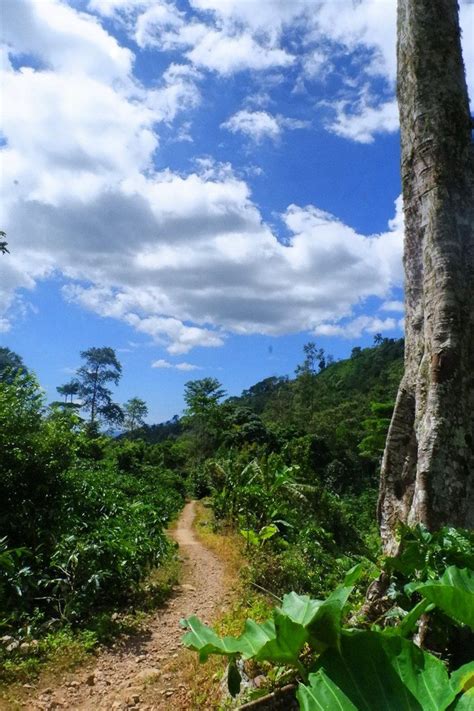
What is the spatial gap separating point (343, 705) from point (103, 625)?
405cm

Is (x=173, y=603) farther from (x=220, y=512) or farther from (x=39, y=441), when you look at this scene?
(x=220, y=512)

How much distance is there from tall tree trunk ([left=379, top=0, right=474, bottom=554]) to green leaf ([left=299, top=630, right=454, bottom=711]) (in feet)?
A: 4.69

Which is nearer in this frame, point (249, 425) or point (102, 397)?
point (249, 425)

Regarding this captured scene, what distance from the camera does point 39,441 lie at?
7141mm

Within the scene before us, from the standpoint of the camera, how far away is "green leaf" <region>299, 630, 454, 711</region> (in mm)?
1850

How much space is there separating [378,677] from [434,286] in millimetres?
2684

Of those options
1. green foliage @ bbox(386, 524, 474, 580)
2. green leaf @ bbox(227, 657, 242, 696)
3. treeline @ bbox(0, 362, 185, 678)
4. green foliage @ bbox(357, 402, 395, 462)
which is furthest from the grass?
green foliage @ bbox(357, 402, 395, 462)

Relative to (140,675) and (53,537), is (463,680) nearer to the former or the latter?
(140,675)

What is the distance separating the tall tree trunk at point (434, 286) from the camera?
3428 mm

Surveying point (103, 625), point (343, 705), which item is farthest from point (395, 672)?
point (103, 625)

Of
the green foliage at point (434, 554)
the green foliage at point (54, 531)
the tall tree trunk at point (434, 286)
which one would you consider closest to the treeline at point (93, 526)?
the green foliage at point (54, 531)

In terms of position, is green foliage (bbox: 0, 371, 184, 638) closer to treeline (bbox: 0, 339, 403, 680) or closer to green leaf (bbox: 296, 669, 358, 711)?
treeline (bbox: 0, 339, 403, 680)

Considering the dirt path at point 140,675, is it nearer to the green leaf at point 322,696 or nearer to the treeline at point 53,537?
the treeline at point 53,537

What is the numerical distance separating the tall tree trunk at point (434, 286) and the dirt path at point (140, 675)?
2.05 metres
